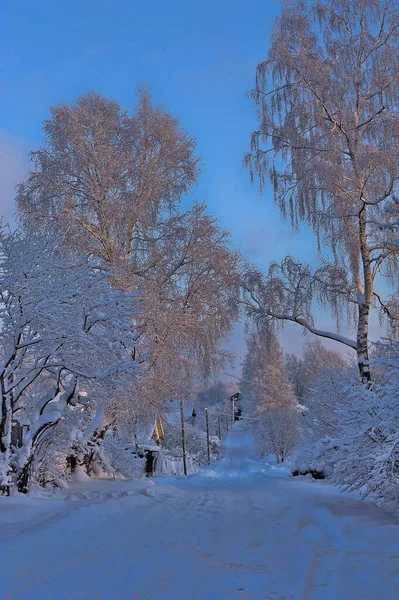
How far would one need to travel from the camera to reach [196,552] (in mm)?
4594

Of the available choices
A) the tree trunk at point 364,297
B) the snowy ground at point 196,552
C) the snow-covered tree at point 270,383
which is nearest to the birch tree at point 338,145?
the tree trunk at point 364,297

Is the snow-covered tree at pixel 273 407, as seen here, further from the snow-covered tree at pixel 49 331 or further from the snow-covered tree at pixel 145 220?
the snow-covered tree at pixel 49 331

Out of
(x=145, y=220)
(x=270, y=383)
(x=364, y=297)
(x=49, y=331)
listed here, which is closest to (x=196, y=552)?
(x=49, y=331)

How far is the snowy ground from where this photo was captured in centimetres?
344

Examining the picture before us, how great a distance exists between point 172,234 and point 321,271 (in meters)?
4.64

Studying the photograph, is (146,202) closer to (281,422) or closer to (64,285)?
(64,285)

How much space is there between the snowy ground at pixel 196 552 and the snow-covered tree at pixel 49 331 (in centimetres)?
150

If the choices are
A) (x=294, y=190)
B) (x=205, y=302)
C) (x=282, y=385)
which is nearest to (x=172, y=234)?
(x=205, y=302)

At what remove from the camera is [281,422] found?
34125mm

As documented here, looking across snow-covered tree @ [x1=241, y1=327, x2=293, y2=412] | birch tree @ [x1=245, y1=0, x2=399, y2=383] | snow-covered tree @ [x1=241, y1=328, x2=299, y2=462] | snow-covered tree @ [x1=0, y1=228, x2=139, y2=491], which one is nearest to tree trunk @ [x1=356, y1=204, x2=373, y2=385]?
birch tree @ [x1=245, y1=0, x2=399, y2=383]

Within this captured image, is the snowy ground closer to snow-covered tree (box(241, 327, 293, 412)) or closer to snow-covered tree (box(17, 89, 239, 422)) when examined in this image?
snow-covered tree (box(17, 89, 239, 422))

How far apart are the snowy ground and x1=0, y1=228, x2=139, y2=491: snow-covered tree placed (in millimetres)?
1498

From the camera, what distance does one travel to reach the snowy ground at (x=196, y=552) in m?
3.44

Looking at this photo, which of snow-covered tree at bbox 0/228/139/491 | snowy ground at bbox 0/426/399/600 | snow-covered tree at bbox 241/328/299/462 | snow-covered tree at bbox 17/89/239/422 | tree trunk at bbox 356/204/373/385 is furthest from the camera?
snow-covered tree at bbox 241/328/299/462
